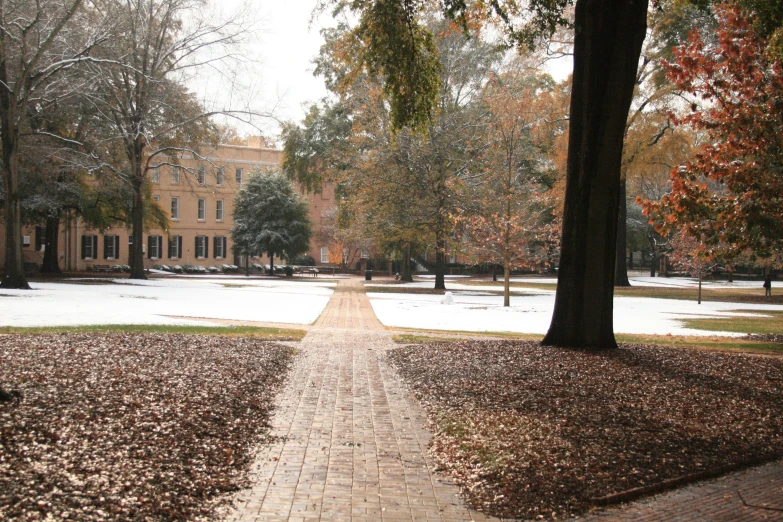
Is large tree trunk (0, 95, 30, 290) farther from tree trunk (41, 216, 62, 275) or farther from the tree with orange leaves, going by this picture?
the tree with orange leaves

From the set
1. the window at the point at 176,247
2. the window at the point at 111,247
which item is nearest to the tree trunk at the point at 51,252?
the window at the point at 111,247

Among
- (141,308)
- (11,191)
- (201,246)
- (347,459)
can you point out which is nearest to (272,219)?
(201,246)

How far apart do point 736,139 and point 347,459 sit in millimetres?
10508

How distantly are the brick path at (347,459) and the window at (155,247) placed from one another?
5421cm

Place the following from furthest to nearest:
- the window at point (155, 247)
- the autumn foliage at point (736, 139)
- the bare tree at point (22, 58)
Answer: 1. the window at point (155, 247)
2. the bare tree at point (22, 58)
3. the autumn foliage at point (736, 139)

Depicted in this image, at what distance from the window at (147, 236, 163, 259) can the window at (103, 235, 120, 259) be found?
252 centimetres

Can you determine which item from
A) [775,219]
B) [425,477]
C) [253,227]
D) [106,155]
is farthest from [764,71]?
[253,227]

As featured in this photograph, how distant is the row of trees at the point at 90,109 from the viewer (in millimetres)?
22922

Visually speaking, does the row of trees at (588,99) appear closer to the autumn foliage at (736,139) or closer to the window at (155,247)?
the autumn foliage at (736,139)

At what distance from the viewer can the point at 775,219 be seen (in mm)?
12688

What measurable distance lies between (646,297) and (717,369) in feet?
78.0

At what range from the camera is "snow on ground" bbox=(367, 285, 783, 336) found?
16961 mm

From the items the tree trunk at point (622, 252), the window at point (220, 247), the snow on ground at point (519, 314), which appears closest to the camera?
the snow on ground at point (519, 314)

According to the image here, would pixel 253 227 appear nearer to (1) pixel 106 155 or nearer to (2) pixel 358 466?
(1) pixel 106 155
